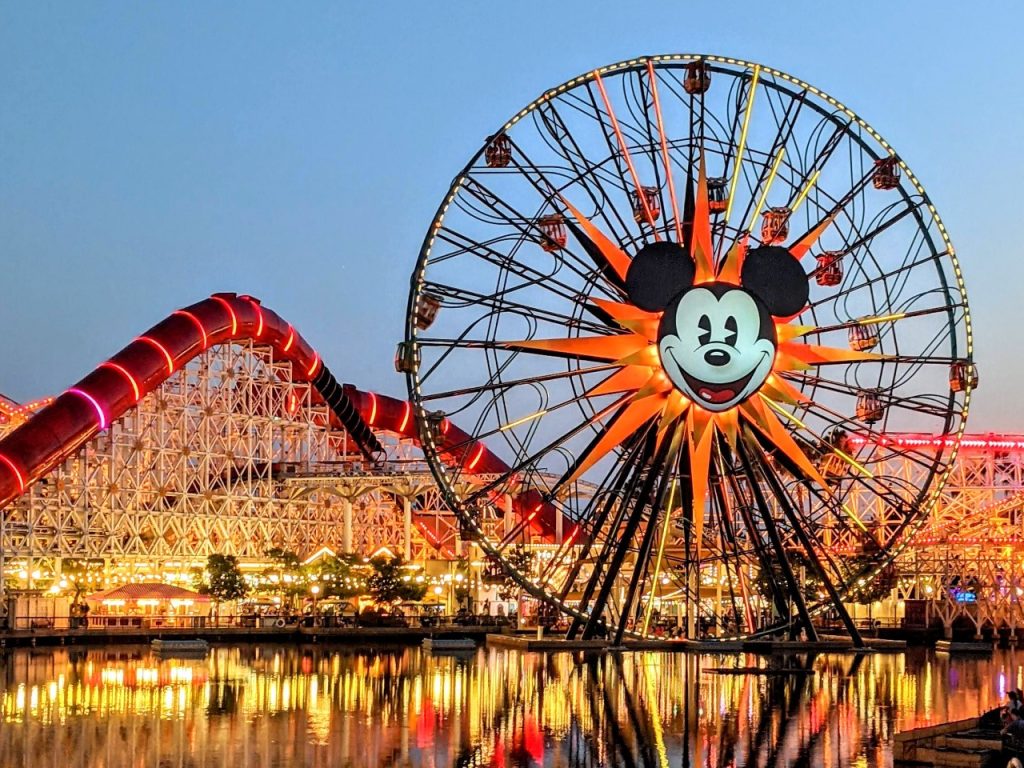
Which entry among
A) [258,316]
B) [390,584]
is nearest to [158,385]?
[258,316]

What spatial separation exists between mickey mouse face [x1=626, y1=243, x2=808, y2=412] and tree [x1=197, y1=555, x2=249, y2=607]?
3609 centimetres

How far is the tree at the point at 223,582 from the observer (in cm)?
7294

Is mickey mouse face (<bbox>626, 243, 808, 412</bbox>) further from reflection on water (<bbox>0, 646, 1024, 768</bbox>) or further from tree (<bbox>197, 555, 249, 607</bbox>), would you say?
tree (<bbox>197, 555, 249, 607</bbox>)

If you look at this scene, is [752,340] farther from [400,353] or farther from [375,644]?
[375,644]

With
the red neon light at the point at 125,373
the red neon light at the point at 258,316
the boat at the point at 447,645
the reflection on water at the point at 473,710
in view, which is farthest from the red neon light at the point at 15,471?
the red neon light at the point at 258,316

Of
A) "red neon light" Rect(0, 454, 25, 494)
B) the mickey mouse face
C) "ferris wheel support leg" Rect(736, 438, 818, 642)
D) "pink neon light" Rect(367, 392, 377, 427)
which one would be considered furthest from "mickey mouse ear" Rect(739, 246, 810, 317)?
"pink neon light" Rect(367, 392, 377, 427)

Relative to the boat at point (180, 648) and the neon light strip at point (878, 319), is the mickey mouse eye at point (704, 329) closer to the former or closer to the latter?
the neon light strip at point (878, 319)

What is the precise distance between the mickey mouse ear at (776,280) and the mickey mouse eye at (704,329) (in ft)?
5.46

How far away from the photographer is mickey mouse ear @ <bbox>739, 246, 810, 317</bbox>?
1693 inches

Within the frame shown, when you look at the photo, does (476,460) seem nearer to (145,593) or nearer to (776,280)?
(145,593)

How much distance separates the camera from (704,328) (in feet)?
138

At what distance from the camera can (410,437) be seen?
92625mm

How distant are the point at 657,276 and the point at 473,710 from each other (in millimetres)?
12535

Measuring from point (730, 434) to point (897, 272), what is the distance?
734 centimetres
